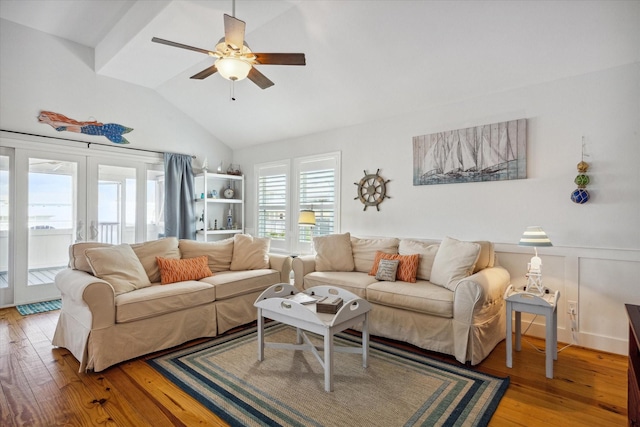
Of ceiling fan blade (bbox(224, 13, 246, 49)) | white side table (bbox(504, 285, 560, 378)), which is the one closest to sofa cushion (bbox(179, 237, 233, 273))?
ceiling fan blade (bbox(224, 13, 246, 49))

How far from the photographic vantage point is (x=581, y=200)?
2.96m

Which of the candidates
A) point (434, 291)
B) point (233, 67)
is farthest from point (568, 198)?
point (233, 67)

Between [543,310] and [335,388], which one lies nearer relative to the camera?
[335,388]

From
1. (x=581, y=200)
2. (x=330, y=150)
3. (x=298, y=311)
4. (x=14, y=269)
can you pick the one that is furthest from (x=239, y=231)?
(x=581, y=200)

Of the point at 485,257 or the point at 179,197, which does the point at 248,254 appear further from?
the point at 485,257

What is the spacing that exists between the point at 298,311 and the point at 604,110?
3.12 meters

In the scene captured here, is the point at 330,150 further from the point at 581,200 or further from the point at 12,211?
the point at 12,211

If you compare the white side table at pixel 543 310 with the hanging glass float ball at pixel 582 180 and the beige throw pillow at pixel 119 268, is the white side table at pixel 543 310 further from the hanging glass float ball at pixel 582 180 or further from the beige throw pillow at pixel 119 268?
the beige throw pillow at pixel 119 268

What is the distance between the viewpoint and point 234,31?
231 centimetres

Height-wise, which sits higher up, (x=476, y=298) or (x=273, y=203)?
(x=273, y=203)

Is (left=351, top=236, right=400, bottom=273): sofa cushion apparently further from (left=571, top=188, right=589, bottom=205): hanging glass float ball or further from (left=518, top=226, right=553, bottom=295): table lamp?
(left=571, top=188, right=589, bottom=205): hanging glass float ball

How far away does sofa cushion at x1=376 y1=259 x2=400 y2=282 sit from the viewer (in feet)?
11.2

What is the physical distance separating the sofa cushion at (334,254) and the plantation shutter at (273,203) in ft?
5.25

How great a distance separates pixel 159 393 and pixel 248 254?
6.31 ft
